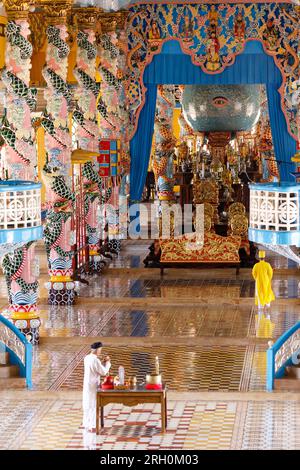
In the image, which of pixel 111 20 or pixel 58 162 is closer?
pixel 58 162

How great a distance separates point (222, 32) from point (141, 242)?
582cm

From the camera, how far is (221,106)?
29.0m

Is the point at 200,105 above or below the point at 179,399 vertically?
above

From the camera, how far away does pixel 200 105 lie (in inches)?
1149

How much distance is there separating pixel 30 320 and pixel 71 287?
10.6 ft

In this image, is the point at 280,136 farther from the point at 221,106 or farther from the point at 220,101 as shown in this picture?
the point at 221,106

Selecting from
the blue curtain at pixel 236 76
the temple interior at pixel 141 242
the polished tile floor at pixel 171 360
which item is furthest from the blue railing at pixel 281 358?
the blue curtain at pixel 236 76

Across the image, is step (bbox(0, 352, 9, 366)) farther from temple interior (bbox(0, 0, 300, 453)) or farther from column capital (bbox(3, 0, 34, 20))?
column capital (bbox(3, 0, 34, 20))

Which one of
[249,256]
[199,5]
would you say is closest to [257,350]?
[249,256]

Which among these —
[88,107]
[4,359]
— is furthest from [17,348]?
[88,107]

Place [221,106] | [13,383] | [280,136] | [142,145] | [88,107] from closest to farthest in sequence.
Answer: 1. [13,383]
2. [88,107]
3. [280,136]
4. [142,145]
5. [221,106]

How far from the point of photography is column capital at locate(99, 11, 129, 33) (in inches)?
953

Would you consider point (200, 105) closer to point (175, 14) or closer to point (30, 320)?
point (175, 14)

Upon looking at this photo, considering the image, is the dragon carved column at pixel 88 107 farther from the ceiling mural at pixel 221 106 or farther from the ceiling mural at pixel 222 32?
the ceiling mural at pixel 221 106
